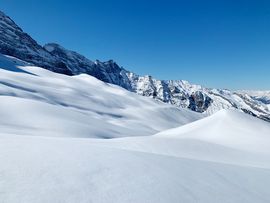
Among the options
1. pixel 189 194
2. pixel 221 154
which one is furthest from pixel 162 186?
pixel 221 154

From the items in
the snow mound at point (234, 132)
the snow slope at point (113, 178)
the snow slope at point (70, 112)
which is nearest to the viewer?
the snow slope at point (113, 178)

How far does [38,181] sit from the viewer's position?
3.69 metres


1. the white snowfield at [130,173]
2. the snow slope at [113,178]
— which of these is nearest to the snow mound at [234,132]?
the white snowfield at [130,173]

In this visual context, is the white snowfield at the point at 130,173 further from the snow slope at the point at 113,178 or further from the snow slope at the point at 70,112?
the snow slope at the point at 70,112

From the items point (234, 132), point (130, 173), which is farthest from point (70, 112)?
point (130, 173)

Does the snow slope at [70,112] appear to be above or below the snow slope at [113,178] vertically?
above

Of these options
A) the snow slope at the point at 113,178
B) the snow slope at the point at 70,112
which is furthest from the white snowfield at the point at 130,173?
the snow slope at the point at 70,112

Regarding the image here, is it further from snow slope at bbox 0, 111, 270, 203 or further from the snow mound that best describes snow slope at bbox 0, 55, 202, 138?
snow slope at bbox 0, 111, 270, 203

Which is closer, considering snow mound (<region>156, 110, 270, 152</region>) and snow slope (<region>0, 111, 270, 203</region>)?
snow slope (<region>0, 111, 270, 203</region>)

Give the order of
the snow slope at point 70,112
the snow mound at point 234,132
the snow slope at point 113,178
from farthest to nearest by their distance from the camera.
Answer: the snow slope at point 70,112 → the snow mound at point 234,132 → the snow slope at point 113,178

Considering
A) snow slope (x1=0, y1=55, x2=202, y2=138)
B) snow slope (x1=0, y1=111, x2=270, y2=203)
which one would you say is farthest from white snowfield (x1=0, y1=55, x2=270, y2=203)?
snow slope (x1=0, y1=55, x2=202, y2=138)

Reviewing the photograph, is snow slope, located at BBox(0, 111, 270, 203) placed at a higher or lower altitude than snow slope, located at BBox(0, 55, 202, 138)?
lower

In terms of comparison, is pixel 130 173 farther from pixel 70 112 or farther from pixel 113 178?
pixel 70 112

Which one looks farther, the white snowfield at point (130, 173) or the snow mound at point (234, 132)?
the snow mound at point (234, 132)
